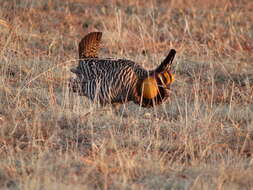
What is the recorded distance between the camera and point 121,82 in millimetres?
6191

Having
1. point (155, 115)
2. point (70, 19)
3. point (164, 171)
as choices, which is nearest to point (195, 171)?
point (164, 171)

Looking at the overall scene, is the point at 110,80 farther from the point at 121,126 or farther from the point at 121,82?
Result: the point at 121,126

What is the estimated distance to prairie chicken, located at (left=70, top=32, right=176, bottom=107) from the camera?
244 inches

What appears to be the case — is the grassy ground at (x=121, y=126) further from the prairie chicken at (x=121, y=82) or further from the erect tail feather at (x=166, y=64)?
the erect tail feather at (x=166, y=64)

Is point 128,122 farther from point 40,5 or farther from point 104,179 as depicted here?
point 40,5

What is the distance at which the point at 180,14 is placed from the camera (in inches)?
468

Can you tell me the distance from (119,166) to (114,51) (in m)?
4.88

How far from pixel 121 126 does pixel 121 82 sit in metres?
0.67

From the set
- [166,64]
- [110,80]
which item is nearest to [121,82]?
[110,80]

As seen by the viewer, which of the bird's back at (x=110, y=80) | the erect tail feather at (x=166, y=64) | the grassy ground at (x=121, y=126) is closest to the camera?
the grassy ground at (x=121, y=126)

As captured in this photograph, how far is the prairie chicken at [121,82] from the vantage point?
6195 millimetres

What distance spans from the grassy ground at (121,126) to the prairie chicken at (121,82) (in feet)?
0.50

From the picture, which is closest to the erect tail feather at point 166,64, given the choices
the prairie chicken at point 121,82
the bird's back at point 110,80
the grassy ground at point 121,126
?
the prairie chicken at point 121,82

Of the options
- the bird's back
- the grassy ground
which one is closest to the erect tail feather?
the bird's back
